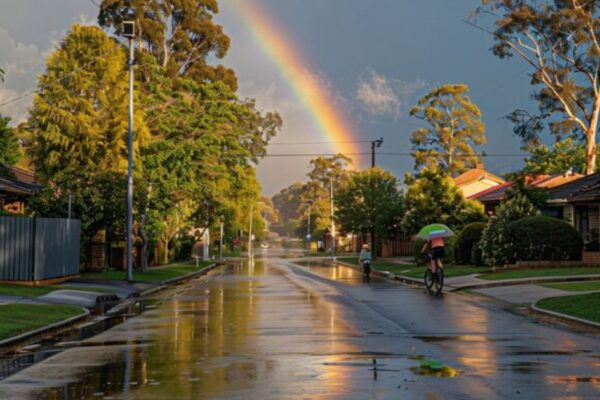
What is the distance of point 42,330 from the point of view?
1842 centimetres

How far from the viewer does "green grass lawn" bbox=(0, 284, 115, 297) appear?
1104 inches

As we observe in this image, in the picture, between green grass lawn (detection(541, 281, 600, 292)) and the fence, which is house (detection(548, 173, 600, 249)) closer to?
green grass lawn (detection(541, 281, 600, 292))

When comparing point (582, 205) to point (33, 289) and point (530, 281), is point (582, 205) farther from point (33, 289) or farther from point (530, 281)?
point (33, 289)

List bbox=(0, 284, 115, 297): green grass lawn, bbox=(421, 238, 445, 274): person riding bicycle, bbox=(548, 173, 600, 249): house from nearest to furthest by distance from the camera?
bbox=(0, 284, 115, 297): green grass lawn, bbox=(421, 238, 445, 274): person riding bicycle, bbox=(548, 173, 600, 249): house

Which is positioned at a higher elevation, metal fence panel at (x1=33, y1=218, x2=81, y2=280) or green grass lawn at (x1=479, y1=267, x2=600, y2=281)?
metal fence panel at (x1=33, y1=218, x2=81, y2=280)

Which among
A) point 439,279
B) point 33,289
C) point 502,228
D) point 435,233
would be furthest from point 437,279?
point 33,289

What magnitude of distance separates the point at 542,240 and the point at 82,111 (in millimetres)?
24083

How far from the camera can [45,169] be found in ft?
153

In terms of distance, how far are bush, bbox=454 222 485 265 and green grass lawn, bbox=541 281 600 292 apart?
17804 mm

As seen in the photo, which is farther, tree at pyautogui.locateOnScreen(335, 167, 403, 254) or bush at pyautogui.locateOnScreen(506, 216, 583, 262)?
tree at pyautogui.locateOnScreen(335, 167, 403, 254)

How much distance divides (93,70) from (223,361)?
3651 cm

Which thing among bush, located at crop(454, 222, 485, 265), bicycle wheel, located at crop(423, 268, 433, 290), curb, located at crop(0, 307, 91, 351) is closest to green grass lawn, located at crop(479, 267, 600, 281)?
bicycle wheel, located at crop(423, 268, 433, 290)

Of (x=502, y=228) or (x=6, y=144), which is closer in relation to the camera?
(x=502, y=228)

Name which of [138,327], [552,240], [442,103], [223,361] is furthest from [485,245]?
[442,103]
